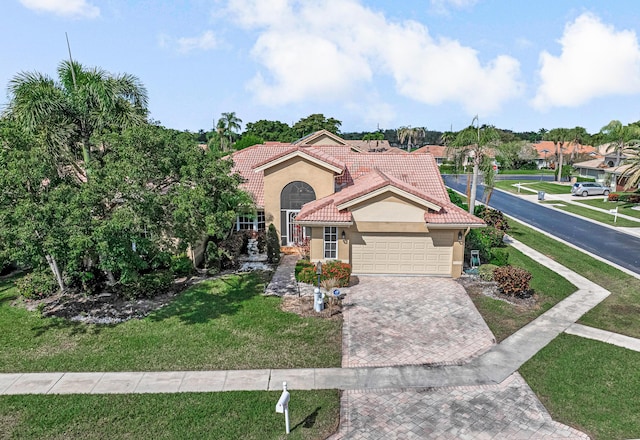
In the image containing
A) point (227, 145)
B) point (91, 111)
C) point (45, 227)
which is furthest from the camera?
point (227, 145)

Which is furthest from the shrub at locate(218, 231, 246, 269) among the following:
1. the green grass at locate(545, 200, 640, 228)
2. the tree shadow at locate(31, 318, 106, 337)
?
the green grass at locate(545, 200, 640, 228)

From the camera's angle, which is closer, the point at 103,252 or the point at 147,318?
the point at 103,252

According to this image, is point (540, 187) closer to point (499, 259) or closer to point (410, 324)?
point (499, 259)

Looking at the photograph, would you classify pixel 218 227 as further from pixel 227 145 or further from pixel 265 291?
pixel 227 145

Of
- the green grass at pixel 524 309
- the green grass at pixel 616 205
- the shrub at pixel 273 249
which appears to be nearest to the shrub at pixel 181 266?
the shrub at pixel 273 249

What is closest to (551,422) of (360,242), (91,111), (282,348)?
(282,348)

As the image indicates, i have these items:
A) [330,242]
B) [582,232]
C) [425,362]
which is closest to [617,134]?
[582,232]

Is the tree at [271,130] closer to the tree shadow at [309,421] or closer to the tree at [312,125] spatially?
the tree at [312,125]
